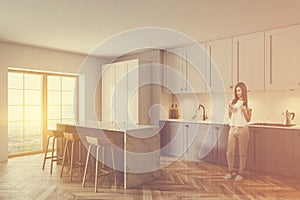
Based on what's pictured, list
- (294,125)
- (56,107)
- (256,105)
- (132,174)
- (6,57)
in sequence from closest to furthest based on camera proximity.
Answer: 1. (132,174)
2. (294,125)
3. (256,105)
4. (6,57)
5. (56,107)

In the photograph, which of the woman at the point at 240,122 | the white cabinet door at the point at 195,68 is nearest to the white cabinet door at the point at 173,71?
the white cabinet door at the point at 195,68

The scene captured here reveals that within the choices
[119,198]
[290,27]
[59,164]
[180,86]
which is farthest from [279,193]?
[59,164]

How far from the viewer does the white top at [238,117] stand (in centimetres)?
413

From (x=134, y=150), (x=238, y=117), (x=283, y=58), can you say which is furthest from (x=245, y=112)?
(x=134, y=150)

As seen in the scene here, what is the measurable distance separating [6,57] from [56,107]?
1.73 m

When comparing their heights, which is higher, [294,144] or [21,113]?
[21,113]

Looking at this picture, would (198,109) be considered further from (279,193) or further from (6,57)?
(6,57)

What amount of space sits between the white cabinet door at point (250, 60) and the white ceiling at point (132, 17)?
22cm

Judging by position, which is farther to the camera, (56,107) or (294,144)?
(56,107)

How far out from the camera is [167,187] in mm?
3803

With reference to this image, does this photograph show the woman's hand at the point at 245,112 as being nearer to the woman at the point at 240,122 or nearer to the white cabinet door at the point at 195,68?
the woman at the point at 240,122

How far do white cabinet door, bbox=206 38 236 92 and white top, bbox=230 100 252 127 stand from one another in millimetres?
1034

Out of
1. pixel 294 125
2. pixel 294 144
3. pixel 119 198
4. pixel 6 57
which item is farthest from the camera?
pixel 6 57

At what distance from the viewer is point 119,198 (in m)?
3.38
